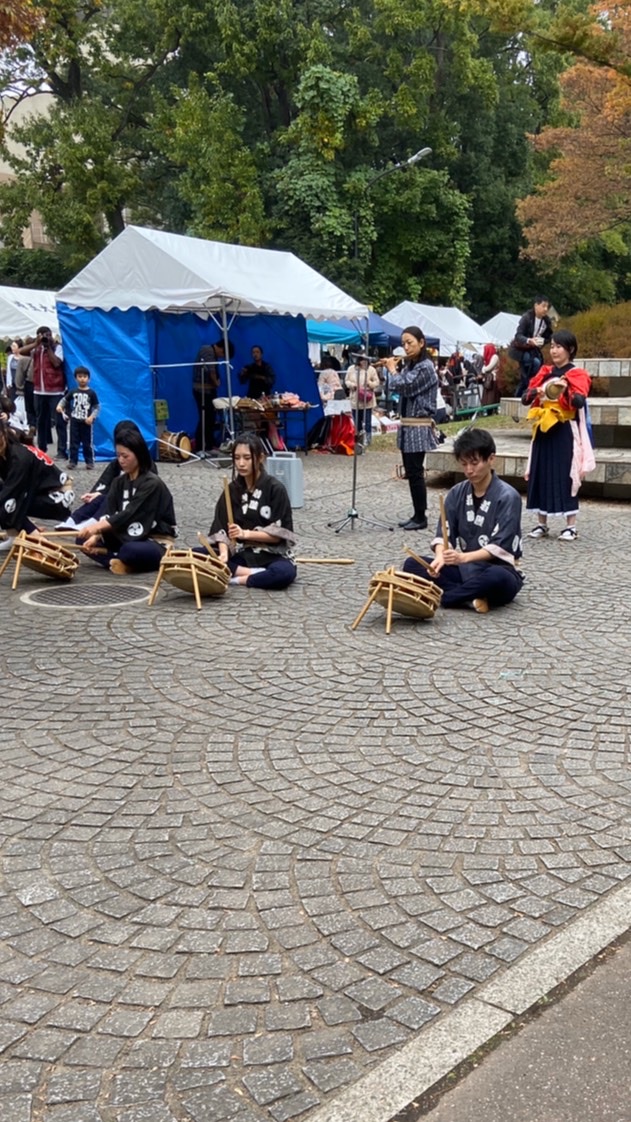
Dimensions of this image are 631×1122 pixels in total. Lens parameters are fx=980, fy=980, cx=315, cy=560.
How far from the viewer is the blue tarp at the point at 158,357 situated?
1462 centimetres

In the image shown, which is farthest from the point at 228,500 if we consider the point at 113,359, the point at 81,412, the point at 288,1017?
the point at 113,359

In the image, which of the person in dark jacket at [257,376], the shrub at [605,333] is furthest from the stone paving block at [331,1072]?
the person in dark jacket at [257,376]

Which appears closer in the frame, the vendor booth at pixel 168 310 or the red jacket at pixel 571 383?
the red jacket at pixel 571 383

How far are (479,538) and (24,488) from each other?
3.70 meters

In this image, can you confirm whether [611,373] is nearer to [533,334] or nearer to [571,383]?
[533,334]

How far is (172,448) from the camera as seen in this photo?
15234 millimetres

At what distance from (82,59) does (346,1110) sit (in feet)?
93.8

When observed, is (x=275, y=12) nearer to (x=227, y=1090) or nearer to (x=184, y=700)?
(x=184, y=700)

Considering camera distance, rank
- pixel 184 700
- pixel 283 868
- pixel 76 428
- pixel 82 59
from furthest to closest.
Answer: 1. pixel 82 59
2. pixel 76 428
3. pixel 184 700
4. pixel 283 868

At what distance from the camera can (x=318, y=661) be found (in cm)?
549

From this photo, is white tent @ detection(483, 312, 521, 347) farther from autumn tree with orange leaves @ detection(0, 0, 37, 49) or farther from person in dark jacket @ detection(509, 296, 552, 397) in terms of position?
autumn tree with orange leaves @ detection(0, 0, 37, 49)

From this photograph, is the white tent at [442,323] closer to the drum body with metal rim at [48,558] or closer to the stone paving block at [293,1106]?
the drum body with metal rim at [48,558]

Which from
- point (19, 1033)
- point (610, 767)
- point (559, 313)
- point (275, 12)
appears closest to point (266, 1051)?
point (19, 1033)

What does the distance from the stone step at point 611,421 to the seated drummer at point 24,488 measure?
6642mm
